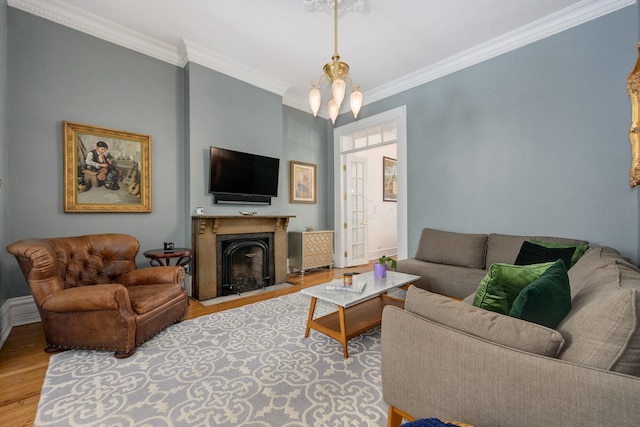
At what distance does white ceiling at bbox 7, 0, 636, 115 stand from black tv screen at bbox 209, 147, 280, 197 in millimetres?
1231

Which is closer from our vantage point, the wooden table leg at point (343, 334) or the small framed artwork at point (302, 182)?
the wooden table leg at point (343, 334)

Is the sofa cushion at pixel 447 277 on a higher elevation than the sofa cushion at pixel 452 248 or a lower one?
lower

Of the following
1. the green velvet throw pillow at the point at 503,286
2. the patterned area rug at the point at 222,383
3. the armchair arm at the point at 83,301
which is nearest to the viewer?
the green velvet throw pillow at the point at 503,286

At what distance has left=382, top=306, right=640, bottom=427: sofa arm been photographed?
2.35 ft

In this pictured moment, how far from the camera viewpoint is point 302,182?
17.2ft

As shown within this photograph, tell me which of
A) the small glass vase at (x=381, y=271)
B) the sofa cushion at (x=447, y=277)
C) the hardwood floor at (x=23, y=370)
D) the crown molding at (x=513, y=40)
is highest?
the crown molding at (x=513, y=40)

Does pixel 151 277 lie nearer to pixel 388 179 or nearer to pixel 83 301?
pixel 83 301

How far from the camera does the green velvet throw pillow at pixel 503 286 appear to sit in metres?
1.23

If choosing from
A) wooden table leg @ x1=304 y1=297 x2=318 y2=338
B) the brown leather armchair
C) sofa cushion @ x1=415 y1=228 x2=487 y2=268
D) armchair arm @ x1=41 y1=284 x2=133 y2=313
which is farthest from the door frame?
armchair arm @ x1=41 y1=284 x2=133 y2=313

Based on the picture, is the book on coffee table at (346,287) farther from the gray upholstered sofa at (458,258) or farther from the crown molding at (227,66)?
the crown molding at (227,66)

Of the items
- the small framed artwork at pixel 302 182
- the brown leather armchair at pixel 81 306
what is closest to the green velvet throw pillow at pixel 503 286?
the brown leather armchair at pixel 81 306

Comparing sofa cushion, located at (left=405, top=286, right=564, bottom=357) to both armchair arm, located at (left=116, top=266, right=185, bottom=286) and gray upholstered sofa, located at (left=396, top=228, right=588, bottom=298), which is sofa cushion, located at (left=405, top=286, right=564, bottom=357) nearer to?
gray upholstered sofa, located at (left=396, top=228, right=588, bottom=298)

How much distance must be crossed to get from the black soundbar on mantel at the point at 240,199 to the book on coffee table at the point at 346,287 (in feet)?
7.43

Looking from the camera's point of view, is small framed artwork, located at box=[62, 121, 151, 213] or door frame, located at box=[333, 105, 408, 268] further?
door frame, located at box=[333, 105, 408, 268]
